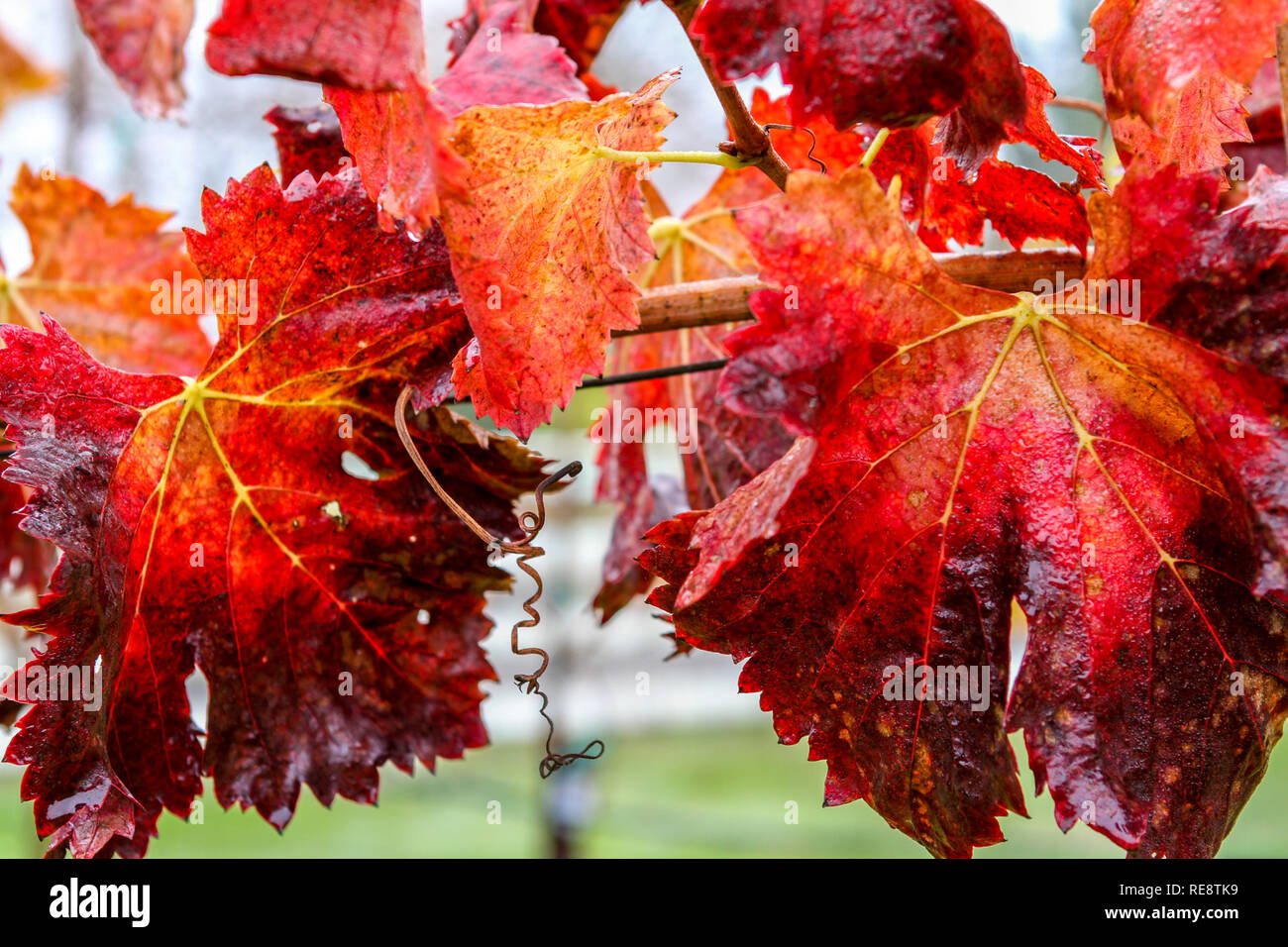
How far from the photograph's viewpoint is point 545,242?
442mm

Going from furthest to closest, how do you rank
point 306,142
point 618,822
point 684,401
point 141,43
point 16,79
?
point 618,822
point 16,79
point 684,401
point 306,142
point 141,43

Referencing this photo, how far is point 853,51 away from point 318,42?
163mm

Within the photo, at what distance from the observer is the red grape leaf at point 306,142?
22.5 inches

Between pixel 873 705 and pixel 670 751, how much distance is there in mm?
7035

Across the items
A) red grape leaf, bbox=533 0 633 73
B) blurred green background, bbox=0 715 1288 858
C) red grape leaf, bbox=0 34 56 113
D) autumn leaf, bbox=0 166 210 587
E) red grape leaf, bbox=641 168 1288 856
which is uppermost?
red grape leaf, bbox=0 34 56 113

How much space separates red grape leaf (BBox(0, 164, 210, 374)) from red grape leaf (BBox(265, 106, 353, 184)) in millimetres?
247

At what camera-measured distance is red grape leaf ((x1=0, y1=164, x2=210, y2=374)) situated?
79cm

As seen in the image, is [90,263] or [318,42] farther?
[90,263]

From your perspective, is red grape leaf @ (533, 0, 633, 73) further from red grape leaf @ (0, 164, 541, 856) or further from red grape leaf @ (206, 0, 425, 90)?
red grape leaf @ (206, 0, 425, 90)

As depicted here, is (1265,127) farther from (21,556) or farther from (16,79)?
(16,79)

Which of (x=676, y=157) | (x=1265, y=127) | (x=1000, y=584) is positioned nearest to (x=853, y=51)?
(x=676, y=157)

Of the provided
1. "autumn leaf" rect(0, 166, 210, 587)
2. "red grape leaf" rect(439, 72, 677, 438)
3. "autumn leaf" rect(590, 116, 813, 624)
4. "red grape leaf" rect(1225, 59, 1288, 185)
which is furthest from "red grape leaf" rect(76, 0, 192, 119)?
"red grape leaf" rect(1225, 59, 1288, 185)
